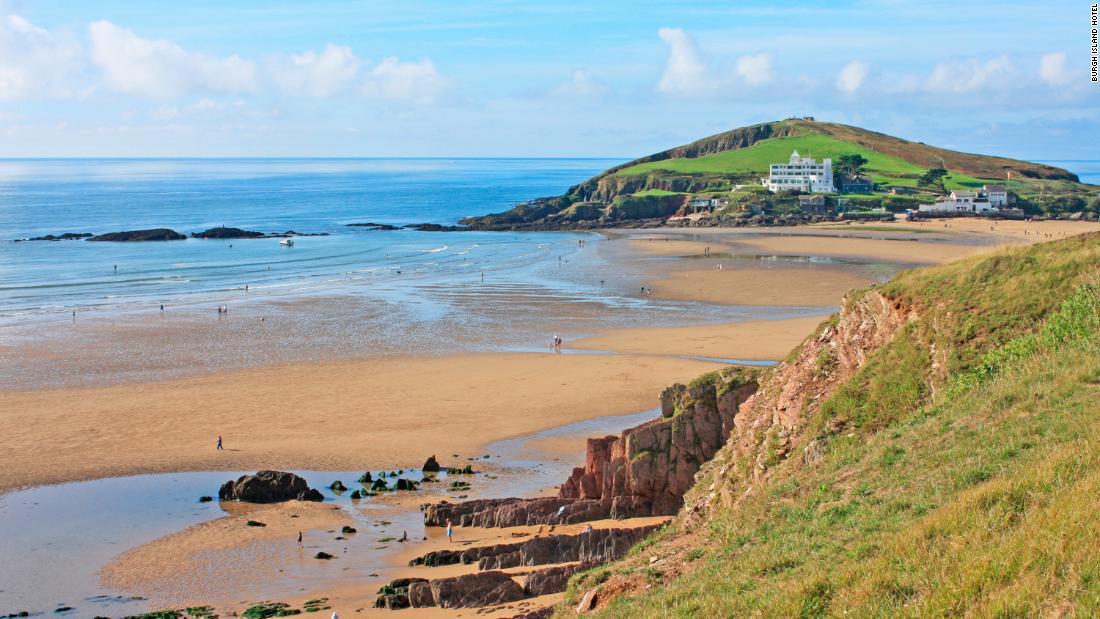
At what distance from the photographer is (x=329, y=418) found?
36562mm

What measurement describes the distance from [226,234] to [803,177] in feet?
248

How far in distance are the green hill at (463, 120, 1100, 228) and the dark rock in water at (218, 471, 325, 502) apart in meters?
94.7

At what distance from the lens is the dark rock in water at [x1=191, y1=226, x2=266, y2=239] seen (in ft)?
365

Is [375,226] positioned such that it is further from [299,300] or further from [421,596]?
[421,596]

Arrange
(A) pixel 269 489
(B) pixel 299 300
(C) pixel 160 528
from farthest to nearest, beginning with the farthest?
(B) pixel 299 300 < (A) pixel 269 489 < (C) pixel 160 528

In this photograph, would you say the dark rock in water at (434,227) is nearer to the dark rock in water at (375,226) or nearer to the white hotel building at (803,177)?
the dark rock in water at (375,226)

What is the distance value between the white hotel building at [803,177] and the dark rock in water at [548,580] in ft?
408

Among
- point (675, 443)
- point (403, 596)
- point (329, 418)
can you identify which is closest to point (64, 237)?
point (329, 418)

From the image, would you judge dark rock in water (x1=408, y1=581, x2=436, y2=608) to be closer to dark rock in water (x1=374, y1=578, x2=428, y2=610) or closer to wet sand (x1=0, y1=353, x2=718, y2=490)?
dark rock in water (x1=374, y1=578, x2=428, y2=610)

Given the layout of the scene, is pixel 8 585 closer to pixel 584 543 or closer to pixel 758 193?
pixel 584 543

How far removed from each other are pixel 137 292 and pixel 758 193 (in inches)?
3331

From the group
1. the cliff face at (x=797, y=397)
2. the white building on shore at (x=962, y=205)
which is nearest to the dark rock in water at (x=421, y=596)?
the cliff face at (x=797, y=397)

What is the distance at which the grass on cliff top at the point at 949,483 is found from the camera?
9.48 metres

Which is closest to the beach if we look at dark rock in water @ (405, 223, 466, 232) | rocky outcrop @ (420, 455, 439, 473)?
rocky outcrop @ (420, 455, 439, 473)
